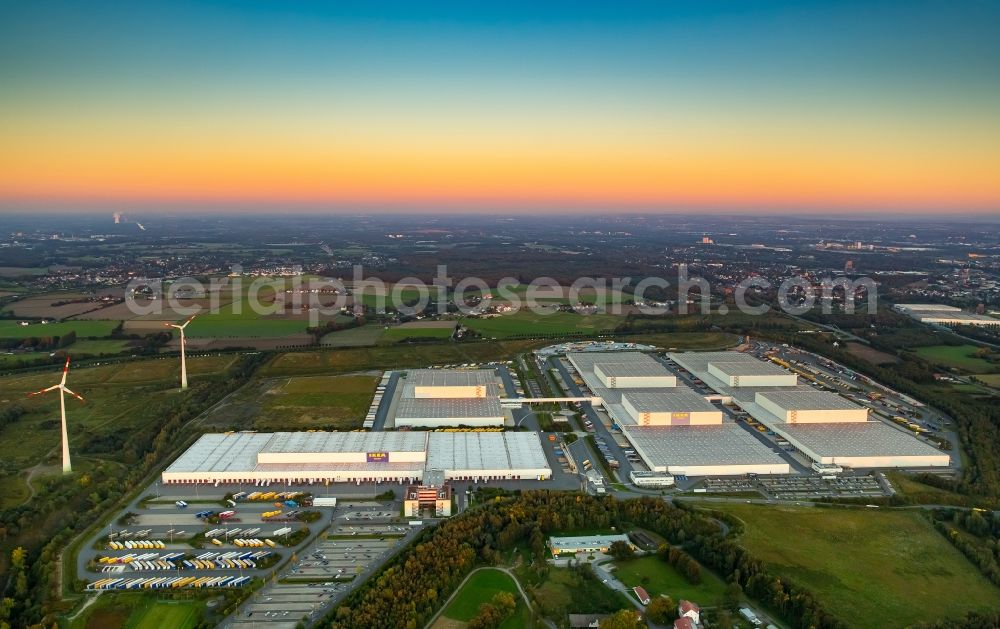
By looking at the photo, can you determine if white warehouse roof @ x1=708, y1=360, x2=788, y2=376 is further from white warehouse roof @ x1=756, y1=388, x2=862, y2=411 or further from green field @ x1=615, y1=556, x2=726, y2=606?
green field @ x1=615, y1=556, x2=726, y2=606

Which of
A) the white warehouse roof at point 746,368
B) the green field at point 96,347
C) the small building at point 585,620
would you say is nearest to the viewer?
the small building at point 585,620

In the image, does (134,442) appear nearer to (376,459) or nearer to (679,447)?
(376,459)

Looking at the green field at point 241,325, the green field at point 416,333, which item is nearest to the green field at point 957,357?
the green field at point 416,333

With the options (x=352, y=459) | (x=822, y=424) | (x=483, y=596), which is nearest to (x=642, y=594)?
(x=483, y=596)

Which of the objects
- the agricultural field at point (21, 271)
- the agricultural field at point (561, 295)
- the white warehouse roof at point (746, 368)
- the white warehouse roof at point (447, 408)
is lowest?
the white warehouse roof at point (447, 408)

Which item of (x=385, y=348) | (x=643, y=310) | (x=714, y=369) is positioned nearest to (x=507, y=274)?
(x=643, y=310)

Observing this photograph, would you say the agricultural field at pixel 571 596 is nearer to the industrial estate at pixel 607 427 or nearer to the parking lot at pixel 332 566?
the parking lot at pixel 332 566

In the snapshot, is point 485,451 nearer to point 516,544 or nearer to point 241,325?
point 516,544
